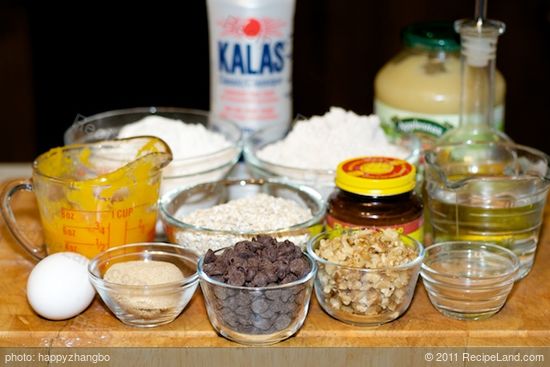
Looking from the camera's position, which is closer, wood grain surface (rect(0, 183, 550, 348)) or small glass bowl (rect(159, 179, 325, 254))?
wood grain surface (rect(0, 183, 550, 348))

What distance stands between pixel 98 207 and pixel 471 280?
0.51 m

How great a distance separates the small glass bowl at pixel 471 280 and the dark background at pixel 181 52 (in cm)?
A: 131

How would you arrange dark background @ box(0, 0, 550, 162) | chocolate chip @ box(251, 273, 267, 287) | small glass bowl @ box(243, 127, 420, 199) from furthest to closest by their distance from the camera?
dark background @ box(0, 0, 550, 162), small glass bowl @ box(243, 127, 420, 199), chocolate chip @ box(251, 273, 267, 287)

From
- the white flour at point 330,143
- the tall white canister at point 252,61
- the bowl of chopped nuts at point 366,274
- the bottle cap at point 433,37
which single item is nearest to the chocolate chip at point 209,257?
the bowl of chopped nuts at point 366,274

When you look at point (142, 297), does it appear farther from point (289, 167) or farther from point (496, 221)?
point (496, 221)

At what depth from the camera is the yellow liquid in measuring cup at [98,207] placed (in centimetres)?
135

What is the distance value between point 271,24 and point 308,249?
0.53m

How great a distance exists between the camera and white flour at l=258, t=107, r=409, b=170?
1.55m

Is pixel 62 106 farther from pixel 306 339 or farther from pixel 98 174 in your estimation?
pixel 306 339

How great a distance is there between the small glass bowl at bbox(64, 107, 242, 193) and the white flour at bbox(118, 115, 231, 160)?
3 centimetres

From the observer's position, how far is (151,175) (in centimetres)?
138

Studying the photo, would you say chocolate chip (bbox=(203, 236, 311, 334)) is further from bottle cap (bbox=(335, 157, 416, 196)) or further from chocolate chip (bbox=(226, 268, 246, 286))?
bottle cap (bbox=(335, 157, 416, 196))

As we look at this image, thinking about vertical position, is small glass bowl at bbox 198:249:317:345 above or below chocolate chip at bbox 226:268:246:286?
below

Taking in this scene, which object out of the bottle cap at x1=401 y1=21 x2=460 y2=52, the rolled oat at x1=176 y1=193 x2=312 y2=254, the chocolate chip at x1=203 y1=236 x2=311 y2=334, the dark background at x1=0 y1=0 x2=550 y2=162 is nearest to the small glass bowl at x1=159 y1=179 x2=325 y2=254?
the rolled oat at x1=176 y1=193 x2=312 y2=254
